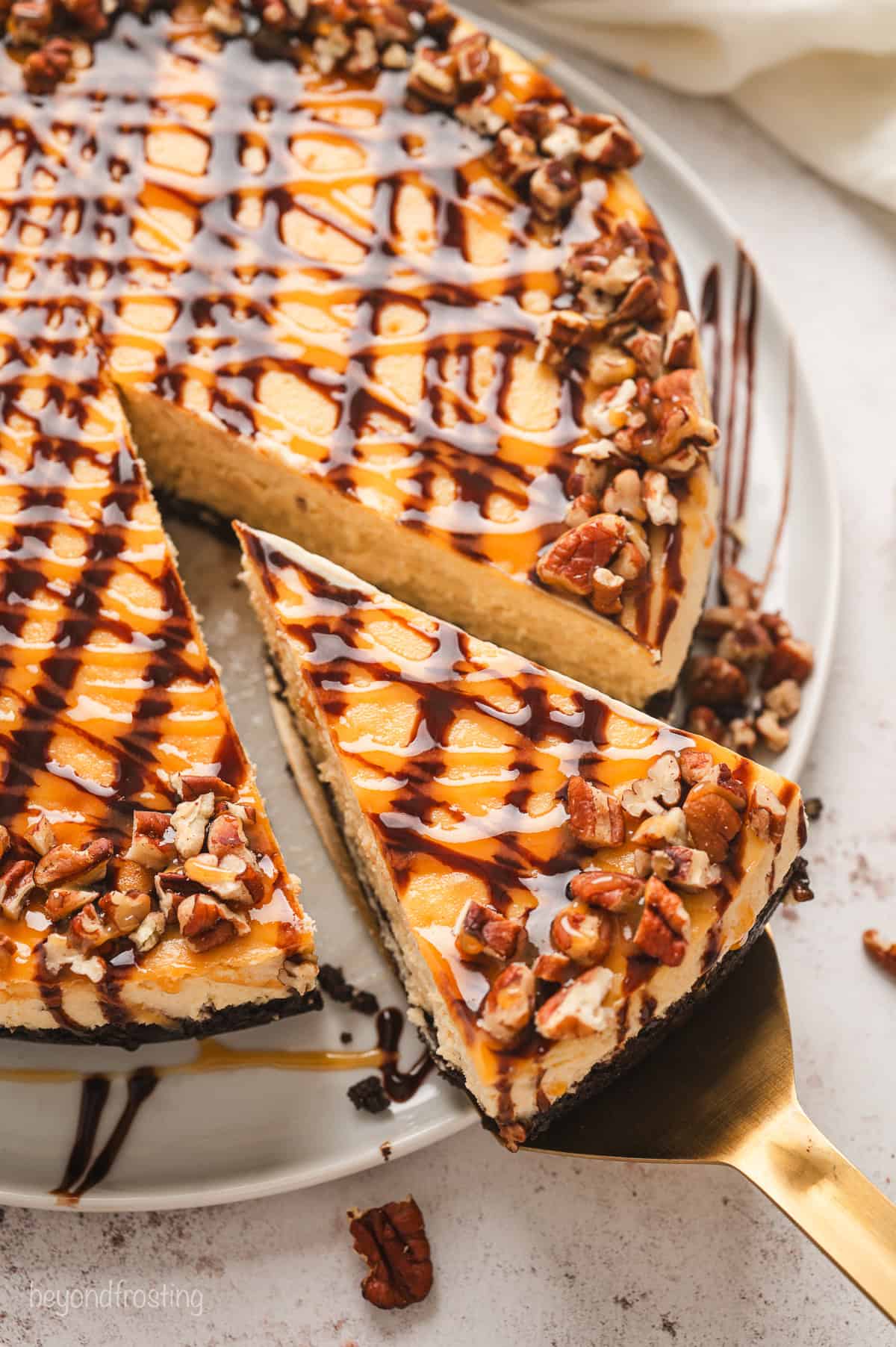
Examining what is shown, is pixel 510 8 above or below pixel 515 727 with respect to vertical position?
above

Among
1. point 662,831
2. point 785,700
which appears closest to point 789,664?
point 785,700

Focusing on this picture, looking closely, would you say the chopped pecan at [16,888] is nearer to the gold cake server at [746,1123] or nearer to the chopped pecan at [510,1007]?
the chopped pecan at [510,1007]

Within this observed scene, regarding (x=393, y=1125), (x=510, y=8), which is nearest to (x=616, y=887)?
(x=393, y=1125)

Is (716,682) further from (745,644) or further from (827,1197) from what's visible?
(827,1197)

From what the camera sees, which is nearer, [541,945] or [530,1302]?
[541,945]

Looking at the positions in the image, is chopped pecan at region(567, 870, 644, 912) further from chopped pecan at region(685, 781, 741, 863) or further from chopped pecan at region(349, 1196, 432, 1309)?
chopped pecan at region(349, 1196, 432, 1309)

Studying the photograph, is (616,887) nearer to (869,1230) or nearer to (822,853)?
(869,1230)
